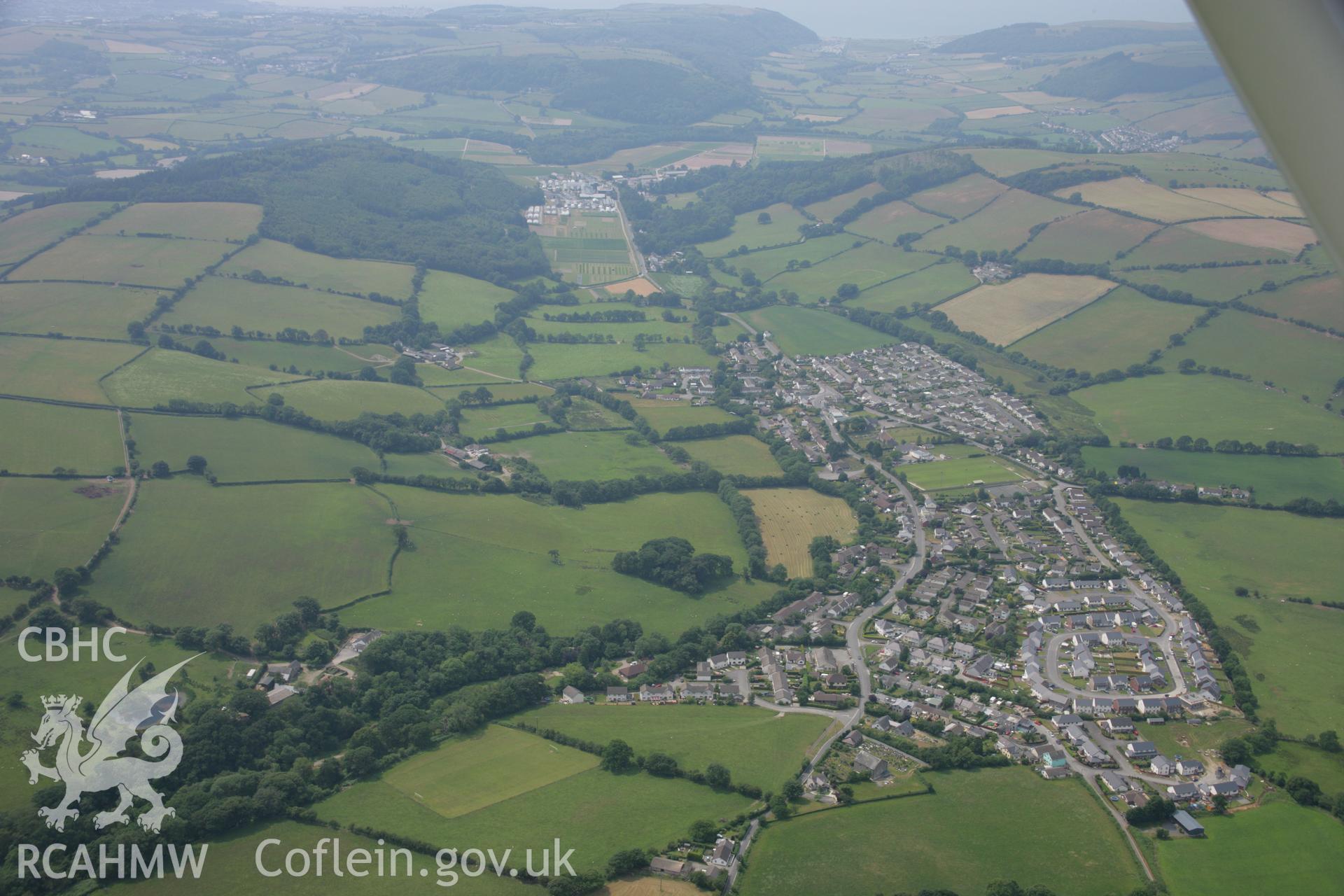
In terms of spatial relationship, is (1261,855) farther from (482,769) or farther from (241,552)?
(241,552)

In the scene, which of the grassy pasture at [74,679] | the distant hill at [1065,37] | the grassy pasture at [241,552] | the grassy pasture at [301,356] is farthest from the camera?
the distant hill at [1065,37]

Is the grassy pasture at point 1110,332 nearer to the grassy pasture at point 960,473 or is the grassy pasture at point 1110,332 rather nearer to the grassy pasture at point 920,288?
the grassy pasture at point 920,288

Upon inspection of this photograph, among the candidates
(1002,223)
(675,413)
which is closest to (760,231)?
(1002,223)

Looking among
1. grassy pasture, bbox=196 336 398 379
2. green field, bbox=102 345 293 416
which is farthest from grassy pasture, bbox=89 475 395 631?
grassy pasture, bbox=196 336 398 379

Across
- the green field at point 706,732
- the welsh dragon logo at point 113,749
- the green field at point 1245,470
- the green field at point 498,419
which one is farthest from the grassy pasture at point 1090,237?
the welsh dragon logo at point 113,749

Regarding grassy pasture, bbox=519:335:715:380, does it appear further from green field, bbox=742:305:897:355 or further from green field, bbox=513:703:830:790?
green field, bbox=513:703:830:790

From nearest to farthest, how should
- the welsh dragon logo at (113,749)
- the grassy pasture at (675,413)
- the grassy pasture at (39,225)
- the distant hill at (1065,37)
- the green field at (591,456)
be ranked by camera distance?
1. the welsh dragon logo at (113,749)
2. the green field at (591,456)
3. the grassy pasture at (675,413)
4. the grassy pasture at (39,225)
5. the distant hill at (1065,37)
